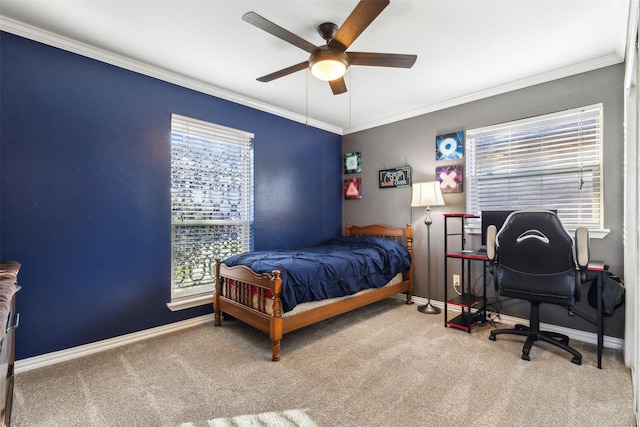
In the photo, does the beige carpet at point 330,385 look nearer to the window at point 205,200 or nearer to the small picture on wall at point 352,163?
the window at point 205,200

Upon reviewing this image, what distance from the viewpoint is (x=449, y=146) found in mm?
3564

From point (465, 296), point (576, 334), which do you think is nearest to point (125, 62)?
point (465, 296)

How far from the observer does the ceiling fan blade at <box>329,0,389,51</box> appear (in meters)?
1.60

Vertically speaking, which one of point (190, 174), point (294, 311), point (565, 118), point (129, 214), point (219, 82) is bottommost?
point (294, 311)

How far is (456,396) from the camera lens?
6.10 ft

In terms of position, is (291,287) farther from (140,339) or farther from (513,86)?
(513,86)

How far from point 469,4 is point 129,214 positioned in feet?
10.1

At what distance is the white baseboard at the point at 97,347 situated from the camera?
2.22 meters

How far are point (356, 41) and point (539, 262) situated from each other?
220cm

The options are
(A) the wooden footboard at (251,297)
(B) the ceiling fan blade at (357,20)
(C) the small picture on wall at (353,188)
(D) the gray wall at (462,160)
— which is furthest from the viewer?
(C) the small picture on wall at (353,188)

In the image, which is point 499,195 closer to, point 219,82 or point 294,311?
point 294,311

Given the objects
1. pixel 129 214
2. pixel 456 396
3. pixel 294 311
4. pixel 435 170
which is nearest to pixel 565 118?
pixel 435 170

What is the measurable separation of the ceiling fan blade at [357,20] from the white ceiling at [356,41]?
280 mm

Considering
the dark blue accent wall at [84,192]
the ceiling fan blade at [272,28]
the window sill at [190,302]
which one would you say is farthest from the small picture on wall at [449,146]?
the window sill at [190,302]
